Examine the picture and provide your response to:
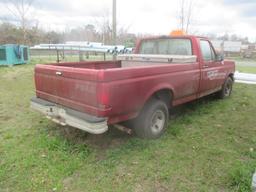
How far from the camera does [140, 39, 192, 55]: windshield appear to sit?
5.24 metres

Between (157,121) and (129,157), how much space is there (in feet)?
3.04

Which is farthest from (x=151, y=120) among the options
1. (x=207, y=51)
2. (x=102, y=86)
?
(x=207, y=51)

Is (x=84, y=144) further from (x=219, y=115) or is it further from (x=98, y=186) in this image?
(x=219, y=115)

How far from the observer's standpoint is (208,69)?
536cm

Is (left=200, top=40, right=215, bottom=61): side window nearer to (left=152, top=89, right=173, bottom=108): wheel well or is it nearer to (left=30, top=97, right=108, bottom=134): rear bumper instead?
(left=152, top=89, right=173, bottom=108): wheel well

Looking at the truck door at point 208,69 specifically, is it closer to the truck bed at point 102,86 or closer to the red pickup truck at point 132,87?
the red pickup truck at point 132,87

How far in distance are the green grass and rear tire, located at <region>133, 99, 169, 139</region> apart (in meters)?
0.14

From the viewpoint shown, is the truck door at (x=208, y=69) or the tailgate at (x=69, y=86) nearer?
the tailgate at (x=69, y=86)

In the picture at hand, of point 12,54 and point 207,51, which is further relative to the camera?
point 12,54

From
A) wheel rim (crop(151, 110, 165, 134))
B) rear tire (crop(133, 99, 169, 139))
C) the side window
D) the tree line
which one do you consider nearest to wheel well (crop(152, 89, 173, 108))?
rear tire (crop(133, 99, 169, 139))

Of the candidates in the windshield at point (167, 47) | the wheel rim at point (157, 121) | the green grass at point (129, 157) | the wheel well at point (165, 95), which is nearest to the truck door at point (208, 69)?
the windshield at point (167, 47)

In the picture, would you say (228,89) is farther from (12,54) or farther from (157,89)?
(12,54)

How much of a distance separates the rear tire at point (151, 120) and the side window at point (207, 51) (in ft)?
6.13

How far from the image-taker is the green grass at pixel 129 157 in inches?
118
